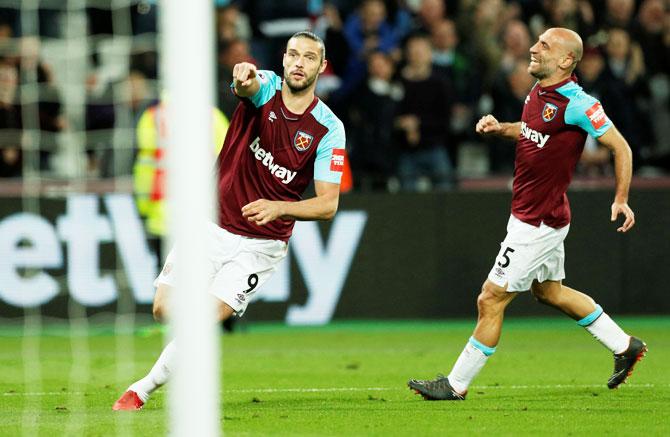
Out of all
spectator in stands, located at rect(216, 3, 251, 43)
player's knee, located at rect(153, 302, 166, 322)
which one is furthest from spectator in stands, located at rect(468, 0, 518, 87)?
player's knee, located at rect(153, 302, 166, 322)

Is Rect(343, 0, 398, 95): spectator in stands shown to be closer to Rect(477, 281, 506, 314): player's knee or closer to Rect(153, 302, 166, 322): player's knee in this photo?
Rect(477, 281, 506, 314): player's knee

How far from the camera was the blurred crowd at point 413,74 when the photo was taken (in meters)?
13.6

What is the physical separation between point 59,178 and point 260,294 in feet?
7.93

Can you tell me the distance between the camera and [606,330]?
337 inches

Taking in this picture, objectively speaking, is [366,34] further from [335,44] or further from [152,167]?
[152,167]

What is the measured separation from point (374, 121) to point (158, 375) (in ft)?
24.8

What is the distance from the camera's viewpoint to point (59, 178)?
13055 mm

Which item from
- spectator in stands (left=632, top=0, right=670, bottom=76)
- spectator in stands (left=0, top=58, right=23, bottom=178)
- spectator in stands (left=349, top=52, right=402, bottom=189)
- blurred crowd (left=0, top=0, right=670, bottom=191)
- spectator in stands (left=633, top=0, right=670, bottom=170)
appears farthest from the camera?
spectator in stands (left=632, top=0, right=670, bottom=76)

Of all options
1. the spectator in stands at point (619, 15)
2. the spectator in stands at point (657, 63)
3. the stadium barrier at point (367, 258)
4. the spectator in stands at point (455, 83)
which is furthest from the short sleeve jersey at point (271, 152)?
the spectator in stands at point (619, 15)

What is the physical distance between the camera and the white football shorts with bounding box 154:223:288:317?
759cm

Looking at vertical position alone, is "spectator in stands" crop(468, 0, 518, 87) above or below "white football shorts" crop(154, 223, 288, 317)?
above

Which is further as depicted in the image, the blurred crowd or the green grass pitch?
the blurred crowd

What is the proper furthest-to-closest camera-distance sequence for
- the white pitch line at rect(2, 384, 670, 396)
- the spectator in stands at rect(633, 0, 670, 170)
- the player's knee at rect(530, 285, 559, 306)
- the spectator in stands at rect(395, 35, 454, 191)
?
the spectator in stands at rect(633, 0, 670, 170) < the spectator in stands at rect(395, 35, 454, 191) < the white pitch line at rect(2, 384, 670, 396) < the player's knee at rect(530, 285, 559, 306)

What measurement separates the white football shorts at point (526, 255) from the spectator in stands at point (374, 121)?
19.2ft
